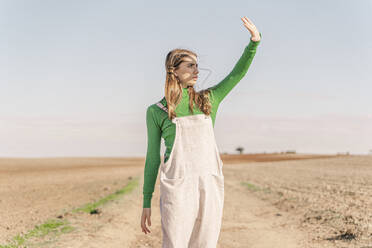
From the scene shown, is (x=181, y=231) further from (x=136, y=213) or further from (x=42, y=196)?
(x=42, y=196)

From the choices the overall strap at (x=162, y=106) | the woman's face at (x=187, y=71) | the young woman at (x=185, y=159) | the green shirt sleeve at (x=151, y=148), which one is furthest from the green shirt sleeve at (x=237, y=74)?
the green shirt sleeve at (x=151, y=148)

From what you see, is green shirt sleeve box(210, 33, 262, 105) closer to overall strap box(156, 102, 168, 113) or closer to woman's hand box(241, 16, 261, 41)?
woman's hand box(241, 16, 261, 41)

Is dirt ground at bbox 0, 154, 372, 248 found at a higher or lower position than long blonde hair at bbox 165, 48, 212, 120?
lower

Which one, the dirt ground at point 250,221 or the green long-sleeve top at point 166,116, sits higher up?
the green long-sleeve top at point 166,116

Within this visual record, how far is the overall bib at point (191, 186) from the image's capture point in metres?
2.88

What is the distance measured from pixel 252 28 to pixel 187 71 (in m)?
0.61

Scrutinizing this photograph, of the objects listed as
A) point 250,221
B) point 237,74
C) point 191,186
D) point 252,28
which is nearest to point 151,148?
point 191,186

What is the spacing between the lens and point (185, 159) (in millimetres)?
2910

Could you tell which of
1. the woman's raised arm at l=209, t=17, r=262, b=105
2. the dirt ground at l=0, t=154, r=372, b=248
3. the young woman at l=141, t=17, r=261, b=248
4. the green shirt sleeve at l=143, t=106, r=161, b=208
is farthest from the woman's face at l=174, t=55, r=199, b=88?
the dirt ground at l=0, t=154, r=372, b=248

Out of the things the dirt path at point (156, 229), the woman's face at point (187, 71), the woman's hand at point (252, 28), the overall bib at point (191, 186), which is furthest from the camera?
the dirt path at point (156, 229)

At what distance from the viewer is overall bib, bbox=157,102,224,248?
9.46 ft

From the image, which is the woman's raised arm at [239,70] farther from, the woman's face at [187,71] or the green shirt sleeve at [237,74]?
the woman's face at [187,71]

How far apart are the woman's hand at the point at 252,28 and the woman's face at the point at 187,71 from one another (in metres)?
0.48

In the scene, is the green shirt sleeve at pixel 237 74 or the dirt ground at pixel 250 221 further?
the dirt ground at pixel 250 221
